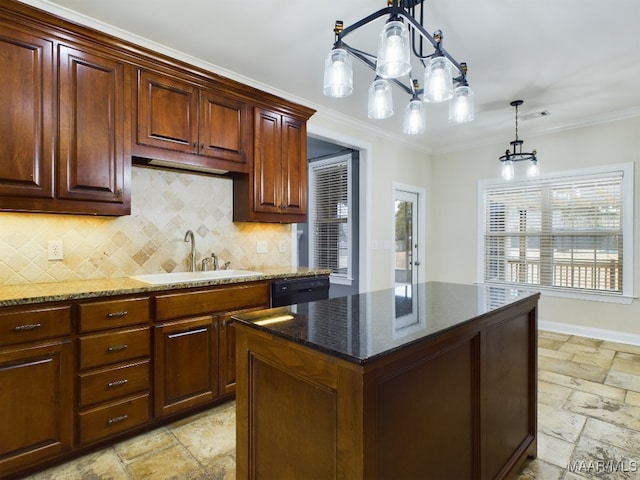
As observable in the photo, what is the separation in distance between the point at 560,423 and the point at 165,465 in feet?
8.35

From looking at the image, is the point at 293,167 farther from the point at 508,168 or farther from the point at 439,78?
the point at 508,168

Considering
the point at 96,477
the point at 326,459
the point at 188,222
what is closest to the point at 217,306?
the point at 188,222

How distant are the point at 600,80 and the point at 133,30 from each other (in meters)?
4.03

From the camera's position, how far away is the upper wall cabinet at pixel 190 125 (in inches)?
97.0

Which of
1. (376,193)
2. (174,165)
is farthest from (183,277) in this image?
(376,193)

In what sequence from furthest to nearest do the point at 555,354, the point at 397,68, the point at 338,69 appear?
the point at 555,354, the point at 338,69, the point at 397,68

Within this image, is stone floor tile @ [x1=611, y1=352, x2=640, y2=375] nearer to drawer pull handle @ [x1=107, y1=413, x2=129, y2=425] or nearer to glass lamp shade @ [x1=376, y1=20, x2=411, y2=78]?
glass lamp shade @ [x1=376, y1=20, x2=411, y2=78]

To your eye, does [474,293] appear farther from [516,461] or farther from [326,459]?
[326,459]

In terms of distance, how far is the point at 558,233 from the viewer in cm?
459

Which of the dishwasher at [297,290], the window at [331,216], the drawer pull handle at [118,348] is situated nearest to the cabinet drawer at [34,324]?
the drawer pull handle at [118,348]

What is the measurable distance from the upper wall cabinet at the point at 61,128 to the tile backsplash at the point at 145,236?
0.33 metres

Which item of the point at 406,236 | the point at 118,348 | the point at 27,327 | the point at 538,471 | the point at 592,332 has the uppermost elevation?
the point at 406,236

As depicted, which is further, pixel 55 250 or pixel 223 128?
pixel 223 128

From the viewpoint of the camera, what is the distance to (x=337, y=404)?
100cm
